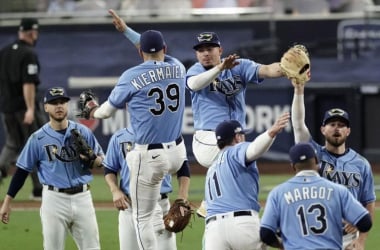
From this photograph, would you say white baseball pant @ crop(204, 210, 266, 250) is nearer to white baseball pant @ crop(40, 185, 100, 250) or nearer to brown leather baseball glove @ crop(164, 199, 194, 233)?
brown leather baseball glove @ crop(164, 199, 194, 233)

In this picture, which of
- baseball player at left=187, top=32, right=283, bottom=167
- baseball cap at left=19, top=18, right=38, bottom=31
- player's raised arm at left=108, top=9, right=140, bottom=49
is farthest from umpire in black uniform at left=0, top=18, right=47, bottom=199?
baseball player at left=187, top=32, right=283, bottom=167

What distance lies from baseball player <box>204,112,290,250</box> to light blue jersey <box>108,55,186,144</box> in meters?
1.06

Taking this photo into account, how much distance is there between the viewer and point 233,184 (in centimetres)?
830

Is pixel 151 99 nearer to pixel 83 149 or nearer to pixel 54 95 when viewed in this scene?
pixel 83 149

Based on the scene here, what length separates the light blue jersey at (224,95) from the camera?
9969 mm

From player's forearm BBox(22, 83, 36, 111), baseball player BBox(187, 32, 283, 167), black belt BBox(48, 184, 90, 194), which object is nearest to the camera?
black belt BBox(48, 184, 90, 194)

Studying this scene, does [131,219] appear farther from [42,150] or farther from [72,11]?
[72,11]

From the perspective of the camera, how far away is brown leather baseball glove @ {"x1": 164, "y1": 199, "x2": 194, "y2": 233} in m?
9.48

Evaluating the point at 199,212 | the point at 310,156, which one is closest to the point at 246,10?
the point at 199,212

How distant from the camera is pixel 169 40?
1916 cm

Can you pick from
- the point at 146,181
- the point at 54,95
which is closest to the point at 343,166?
the point at 146,181

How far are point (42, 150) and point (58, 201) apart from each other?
1.58 ft

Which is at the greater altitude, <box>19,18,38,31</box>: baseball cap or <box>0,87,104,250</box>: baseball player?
<box>19,18,38,31</box>: baseball cap

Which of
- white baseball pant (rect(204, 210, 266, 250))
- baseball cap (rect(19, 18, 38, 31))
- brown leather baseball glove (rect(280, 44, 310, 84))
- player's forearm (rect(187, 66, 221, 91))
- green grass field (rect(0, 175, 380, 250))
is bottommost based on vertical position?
green grass field (rect(0, 175, 380, 250))
